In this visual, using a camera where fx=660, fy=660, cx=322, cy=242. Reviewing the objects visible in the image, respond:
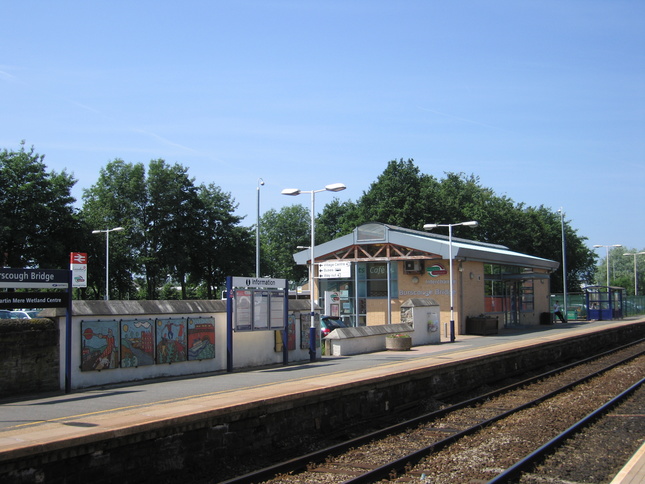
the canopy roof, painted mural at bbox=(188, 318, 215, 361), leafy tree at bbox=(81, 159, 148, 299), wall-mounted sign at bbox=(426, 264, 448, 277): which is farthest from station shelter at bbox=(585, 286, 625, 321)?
painted mural at bbox=(188, 318, 215, 361)

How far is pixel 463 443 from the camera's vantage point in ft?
37.2

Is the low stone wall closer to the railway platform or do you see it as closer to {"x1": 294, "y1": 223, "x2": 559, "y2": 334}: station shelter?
the railway platform

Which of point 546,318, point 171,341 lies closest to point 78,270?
point 171,341

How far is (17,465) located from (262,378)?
9.66 m

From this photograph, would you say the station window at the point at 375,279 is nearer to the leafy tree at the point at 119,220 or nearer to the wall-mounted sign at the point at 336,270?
the wall-mounted sign at the point at 336,270

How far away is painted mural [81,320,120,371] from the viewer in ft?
49.6

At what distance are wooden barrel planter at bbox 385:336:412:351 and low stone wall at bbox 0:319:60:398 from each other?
49.5ft

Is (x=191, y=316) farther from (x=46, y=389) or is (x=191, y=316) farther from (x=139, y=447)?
(x=139, y=447)

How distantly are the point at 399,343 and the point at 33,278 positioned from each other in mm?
16012

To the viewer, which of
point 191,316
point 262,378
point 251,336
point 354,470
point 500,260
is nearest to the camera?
point 354,470

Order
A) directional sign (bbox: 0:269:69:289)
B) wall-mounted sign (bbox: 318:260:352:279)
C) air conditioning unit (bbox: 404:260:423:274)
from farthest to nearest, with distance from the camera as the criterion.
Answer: air conditioning unit (bbox: 404:260:423:274) → wall-mounted sign (bbox: 318:260:352:279) → directional sign (bbox: 0:269:69:289)

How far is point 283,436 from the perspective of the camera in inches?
447

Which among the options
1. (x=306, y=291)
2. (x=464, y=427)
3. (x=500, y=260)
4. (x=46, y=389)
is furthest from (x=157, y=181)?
(x=464, y=427)

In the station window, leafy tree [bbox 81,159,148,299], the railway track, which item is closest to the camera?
the railway track
